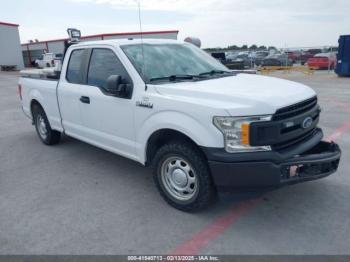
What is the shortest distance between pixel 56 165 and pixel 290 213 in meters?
3.64

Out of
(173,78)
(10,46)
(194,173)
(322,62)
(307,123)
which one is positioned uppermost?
(10,46)

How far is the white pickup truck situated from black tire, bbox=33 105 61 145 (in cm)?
125

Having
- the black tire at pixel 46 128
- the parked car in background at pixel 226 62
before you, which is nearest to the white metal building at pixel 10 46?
the parked car in background at pixel 226 62

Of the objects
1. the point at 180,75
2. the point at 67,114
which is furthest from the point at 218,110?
the point at 67,114

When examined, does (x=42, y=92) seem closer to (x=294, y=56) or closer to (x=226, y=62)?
(x=226, y=62)

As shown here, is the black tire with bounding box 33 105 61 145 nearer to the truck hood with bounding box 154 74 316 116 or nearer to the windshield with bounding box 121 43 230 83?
the windshield with bounding box 121 43 230 83

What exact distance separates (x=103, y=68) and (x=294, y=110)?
8.38ft

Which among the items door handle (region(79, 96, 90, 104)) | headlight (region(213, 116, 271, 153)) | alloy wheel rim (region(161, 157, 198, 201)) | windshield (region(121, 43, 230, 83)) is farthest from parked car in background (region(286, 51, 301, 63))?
headlight (region(213, 116, 271, 153))

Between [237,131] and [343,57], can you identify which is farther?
[343,57]

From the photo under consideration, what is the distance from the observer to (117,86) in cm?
385

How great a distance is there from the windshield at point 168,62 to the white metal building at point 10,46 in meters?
35.8

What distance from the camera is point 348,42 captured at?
18219mm

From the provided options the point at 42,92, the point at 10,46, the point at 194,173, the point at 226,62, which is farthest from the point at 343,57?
the point at 10,46

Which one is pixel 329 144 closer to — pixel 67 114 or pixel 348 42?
pixel 67 114
